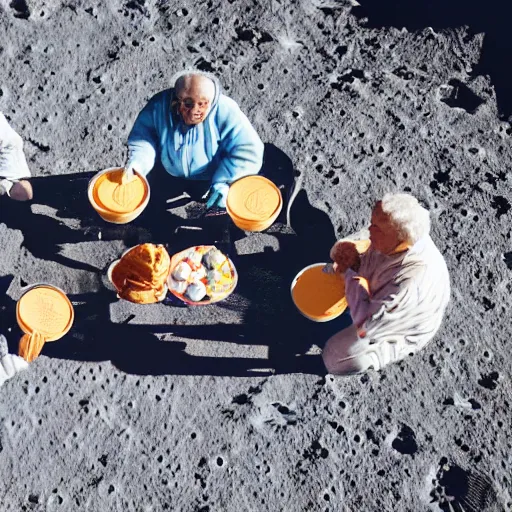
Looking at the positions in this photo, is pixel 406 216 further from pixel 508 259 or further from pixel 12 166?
pixel 12 166

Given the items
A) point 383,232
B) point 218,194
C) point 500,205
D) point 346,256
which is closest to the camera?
point 383,232

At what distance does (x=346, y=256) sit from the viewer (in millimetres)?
4980

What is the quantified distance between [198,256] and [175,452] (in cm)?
142

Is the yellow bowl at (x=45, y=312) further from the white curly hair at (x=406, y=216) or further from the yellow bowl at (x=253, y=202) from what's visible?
the white curly hair at (x=406, y=216)

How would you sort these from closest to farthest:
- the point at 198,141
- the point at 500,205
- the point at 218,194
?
the point at 198,141
the point at 218,194
the point at 500,205

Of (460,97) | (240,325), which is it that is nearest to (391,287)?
(240,325)

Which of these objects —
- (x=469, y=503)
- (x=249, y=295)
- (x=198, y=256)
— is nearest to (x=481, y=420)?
(x=469, y=503)

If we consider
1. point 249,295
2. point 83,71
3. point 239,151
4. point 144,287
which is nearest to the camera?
point 144,287

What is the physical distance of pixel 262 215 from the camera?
17.4 ft

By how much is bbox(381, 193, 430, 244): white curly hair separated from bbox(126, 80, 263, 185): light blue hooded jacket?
126 cm

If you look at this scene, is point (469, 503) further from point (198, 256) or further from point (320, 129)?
point (320, 129)

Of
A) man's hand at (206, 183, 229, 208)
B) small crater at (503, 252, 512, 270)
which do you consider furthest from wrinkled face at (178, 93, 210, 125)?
small crater at (503, 252, 512, 270)

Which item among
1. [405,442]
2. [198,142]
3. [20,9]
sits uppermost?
[20,9]

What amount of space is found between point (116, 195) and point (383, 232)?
6.30 feet
